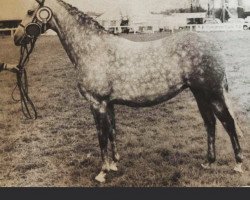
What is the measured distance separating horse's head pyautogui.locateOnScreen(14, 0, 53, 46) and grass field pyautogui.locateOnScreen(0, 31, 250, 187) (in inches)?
12.8

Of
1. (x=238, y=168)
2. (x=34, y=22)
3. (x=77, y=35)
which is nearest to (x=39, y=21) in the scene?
(x=34, y=22)

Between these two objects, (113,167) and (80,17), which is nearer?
(80,17)

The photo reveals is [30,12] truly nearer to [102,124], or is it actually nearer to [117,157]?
[102,124]

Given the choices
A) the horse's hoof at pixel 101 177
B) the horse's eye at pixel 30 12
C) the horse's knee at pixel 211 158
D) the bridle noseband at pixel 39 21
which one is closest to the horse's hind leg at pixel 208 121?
the horse's knee at pixel 211 158

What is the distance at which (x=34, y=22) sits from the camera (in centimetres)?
352

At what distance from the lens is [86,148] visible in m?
4.16

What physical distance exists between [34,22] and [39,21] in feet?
0.15

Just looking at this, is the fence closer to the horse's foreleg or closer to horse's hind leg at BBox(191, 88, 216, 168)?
horse's hind leg at BBox(191, 88, 216, 168)

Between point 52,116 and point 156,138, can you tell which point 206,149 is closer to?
point 156,138

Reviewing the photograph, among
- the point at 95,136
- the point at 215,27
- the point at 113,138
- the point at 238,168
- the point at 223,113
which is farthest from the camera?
the point at 95,136

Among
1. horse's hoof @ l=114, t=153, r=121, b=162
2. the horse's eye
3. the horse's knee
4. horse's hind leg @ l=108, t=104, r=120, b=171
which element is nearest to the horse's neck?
the horse's eye

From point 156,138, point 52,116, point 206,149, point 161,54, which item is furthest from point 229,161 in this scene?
point 52,116

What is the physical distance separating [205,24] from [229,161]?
1.29 meters

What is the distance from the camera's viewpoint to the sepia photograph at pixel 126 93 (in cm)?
351
